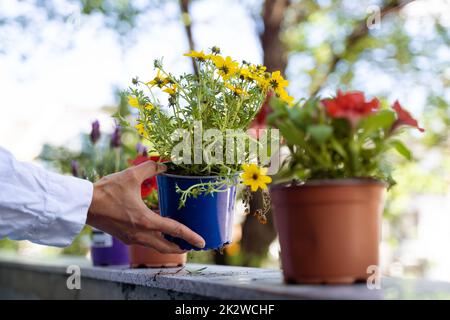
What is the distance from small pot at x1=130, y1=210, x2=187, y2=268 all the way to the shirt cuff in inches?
19.0

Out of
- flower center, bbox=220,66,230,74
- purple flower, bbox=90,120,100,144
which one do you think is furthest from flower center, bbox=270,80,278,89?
purple flower, bbox=90,120,100,144

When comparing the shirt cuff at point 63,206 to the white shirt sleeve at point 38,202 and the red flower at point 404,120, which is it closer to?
the white shirt sleeve at point 38,202

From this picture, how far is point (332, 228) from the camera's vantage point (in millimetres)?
827

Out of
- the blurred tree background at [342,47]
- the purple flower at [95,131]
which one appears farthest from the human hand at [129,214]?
the blurred tree background at [342,47]

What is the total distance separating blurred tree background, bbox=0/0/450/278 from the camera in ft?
13.3

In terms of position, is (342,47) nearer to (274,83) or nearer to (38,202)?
(274,83)

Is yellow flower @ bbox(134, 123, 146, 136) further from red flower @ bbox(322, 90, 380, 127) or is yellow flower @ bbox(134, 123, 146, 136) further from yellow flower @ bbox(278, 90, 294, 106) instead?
red flower @ bbox(322, 90, 380, 127)

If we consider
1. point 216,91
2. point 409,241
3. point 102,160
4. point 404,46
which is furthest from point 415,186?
point 216,91

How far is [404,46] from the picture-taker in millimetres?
4500

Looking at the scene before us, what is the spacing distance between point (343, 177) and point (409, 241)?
742 cm

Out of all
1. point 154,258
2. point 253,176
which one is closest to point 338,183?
point 253,176

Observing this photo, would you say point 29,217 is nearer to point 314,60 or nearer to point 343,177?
point 343,177

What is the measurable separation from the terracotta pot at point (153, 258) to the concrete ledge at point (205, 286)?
0.05m
